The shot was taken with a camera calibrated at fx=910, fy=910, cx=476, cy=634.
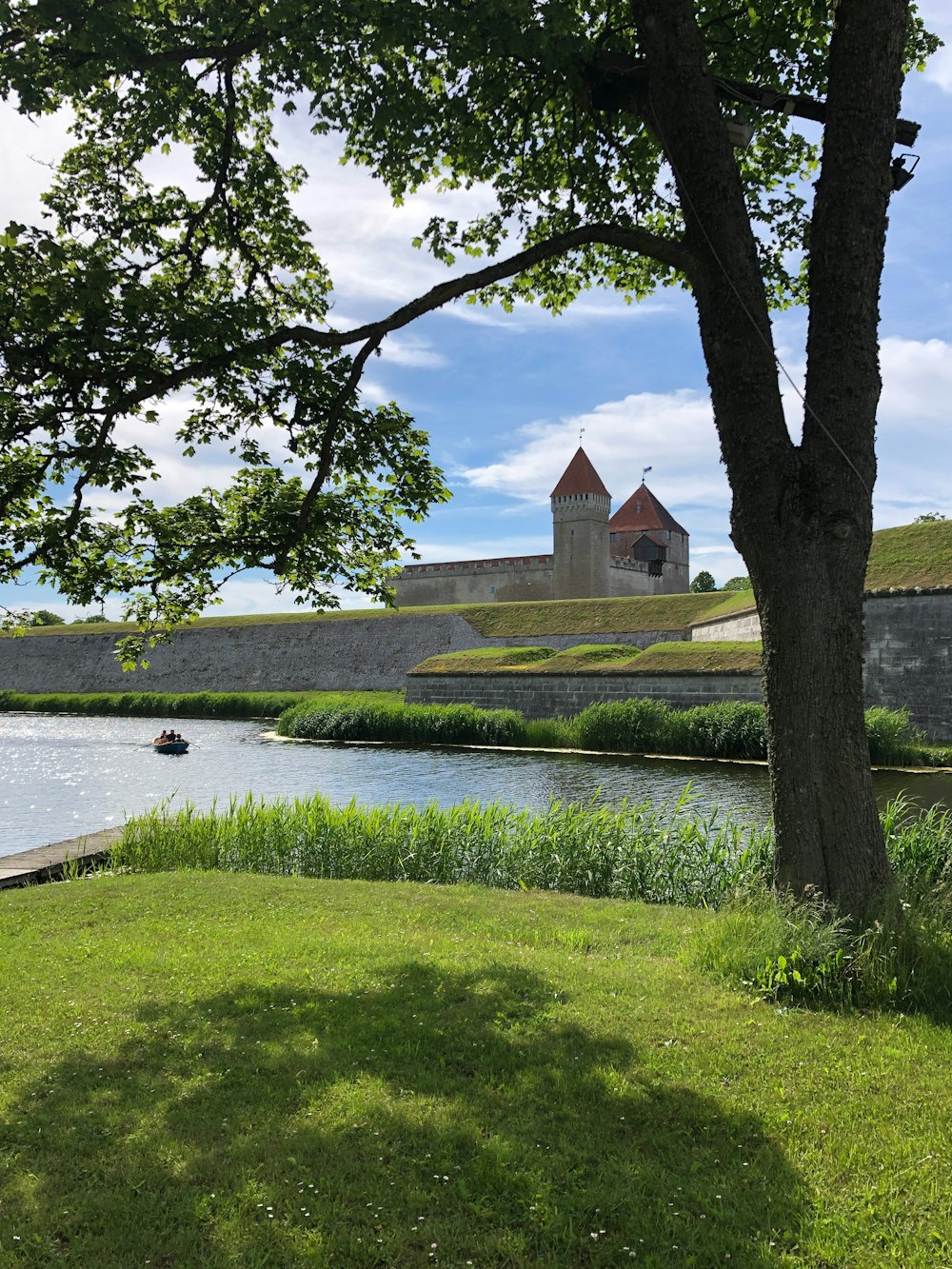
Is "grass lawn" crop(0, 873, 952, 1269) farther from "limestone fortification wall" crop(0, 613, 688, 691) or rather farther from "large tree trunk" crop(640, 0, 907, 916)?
"limestone fortification wall" crop(0, 613, 688, 691)

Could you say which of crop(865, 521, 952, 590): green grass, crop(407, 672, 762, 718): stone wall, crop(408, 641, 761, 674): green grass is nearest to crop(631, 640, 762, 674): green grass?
crop(408, 641, 761, 674): green grass

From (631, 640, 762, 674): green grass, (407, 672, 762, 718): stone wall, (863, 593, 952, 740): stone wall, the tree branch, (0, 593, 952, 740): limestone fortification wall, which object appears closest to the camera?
the tree branch

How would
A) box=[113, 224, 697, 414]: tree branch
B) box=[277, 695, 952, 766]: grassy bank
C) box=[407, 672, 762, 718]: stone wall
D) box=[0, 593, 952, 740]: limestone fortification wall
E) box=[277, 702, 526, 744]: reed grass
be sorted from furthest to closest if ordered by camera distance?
box=[0, 593, 952, 740]: limestone fortification wall
box=[277, 702, 526, 744]: reed grass
box=[407, 672, 762, 718]: stone wall
box=[277, 695, 952, 766]: grassy bank
box=[113, 224, 697, 414]: tree branch

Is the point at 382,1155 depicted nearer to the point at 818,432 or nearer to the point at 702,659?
the point at 818,432

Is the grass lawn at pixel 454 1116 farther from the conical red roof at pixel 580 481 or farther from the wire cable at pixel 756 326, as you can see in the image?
the conical red roof at pixel 580 481

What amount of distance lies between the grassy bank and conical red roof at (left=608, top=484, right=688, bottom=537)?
42.4 meters

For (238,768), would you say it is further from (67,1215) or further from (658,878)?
(67,1215)

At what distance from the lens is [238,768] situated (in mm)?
20078

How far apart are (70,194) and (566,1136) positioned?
7523mm

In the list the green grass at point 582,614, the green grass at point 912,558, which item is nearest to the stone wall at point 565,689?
the green grass at point 912,558

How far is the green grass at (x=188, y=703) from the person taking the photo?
36219mm

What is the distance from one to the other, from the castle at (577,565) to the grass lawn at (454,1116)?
5034 cm

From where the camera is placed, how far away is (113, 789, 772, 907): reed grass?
828 cm

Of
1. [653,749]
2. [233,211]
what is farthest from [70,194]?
[653,749]
